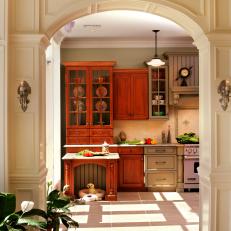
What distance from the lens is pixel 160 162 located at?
822 cm

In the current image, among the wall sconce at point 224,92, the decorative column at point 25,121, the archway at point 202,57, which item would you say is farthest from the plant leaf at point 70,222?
the wall sconce at point 224,92

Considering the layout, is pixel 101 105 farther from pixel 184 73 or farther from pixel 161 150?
pixel 184 73

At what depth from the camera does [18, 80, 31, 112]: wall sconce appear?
4.02 m

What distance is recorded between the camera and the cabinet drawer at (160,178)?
825 centimetres

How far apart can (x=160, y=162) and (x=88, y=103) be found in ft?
6.02

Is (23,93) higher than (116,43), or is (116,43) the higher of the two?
(116,43)

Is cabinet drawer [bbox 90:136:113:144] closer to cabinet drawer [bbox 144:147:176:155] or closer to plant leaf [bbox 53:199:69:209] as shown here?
cabinet drawer [bbox 144:147:176:155]

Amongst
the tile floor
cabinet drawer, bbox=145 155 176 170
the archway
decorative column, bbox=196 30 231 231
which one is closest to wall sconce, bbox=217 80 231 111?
decorative column, bbox=196 30 231 231

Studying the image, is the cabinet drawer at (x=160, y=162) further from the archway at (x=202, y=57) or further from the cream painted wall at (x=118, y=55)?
the archway at (x=202, y=57)

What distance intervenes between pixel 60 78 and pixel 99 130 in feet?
4.33

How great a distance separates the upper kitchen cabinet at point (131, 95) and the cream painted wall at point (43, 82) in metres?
4.19

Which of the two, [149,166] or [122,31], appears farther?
[149,166]

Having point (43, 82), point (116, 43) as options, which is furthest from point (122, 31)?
point (43, 82)

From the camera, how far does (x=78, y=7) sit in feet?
13.6
